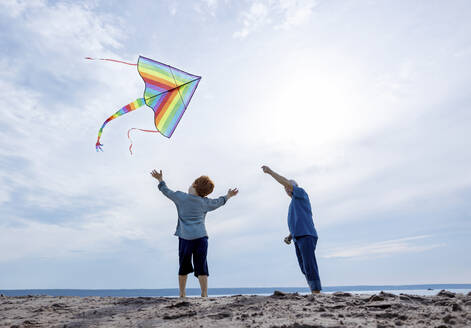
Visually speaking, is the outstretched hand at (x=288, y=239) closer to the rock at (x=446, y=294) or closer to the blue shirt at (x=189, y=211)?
the blue shirt at (x=189, y=211)

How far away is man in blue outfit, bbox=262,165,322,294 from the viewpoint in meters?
5.79

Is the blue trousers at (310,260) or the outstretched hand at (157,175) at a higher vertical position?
the outstretched hand at (157,175)

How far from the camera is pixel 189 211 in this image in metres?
6.09

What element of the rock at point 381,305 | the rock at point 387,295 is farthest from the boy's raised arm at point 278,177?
the rock at point 381,305

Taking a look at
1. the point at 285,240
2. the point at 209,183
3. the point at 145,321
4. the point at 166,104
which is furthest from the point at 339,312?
the point at 166,104

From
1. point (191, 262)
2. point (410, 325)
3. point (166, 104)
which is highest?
point (166, 104)

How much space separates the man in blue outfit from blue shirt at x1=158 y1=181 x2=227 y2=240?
3.89ft

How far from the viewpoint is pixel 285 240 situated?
21.0ft

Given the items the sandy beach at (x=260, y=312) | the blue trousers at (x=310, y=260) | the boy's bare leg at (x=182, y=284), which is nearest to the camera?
the sandy beach at (x=260, y=312)

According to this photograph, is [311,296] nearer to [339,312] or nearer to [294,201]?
[339,312]

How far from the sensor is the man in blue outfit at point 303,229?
19.0 ft

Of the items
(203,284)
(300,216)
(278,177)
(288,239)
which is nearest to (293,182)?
(278,177)

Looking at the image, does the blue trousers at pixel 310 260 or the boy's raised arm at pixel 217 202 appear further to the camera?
the boy's raised arm at pixel 217 202

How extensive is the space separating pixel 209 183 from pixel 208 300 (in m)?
2.13
